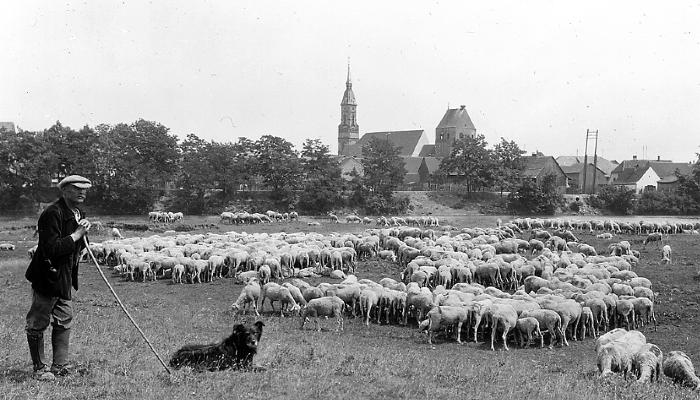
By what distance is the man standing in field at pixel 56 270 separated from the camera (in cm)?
730

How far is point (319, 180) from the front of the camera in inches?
2744

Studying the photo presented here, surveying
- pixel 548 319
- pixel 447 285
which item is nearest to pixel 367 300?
pixel 548 319

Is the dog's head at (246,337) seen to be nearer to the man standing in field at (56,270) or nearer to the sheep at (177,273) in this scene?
the man standing in field at (56,270)

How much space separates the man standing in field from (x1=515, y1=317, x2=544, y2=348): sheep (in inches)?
427

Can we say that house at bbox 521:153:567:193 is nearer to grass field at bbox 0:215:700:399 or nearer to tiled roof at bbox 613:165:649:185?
tiled roof at bbox 613:165:649:185

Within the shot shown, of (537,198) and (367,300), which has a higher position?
(537,198)

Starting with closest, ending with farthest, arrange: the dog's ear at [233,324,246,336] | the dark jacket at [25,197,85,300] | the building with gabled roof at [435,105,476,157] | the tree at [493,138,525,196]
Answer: the dark jacket at [25,197,85,300] < the dog's ear at [233,324,246,336] < the tree at [493,138,525,196] < the building with gabled roof at [435,105,476,157]

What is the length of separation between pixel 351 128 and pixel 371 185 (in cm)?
7179

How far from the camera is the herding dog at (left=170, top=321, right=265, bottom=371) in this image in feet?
29.2

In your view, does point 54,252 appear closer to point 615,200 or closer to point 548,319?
point 548,319

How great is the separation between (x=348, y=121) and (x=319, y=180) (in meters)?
76.8

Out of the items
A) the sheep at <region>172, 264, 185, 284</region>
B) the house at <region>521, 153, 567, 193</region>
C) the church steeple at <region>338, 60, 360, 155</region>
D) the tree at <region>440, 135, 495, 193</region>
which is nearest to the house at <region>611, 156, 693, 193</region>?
the house at <region>521, 153, 567, 193</region>

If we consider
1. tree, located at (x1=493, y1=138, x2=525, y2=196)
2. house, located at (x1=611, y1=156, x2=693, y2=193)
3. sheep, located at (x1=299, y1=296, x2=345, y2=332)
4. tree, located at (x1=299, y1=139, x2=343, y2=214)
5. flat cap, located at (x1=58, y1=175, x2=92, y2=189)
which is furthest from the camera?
house, located at (x1=611, y1=156, x2=693, y2=193)

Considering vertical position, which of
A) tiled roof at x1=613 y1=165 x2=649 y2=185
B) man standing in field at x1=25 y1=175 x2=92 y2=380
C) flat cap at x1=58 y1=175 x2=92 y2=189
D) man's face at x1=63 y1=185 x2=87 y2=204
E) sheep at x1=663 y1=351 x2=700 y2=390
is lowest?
sheep at x1=663 y1=351 x2=700 y2=390
